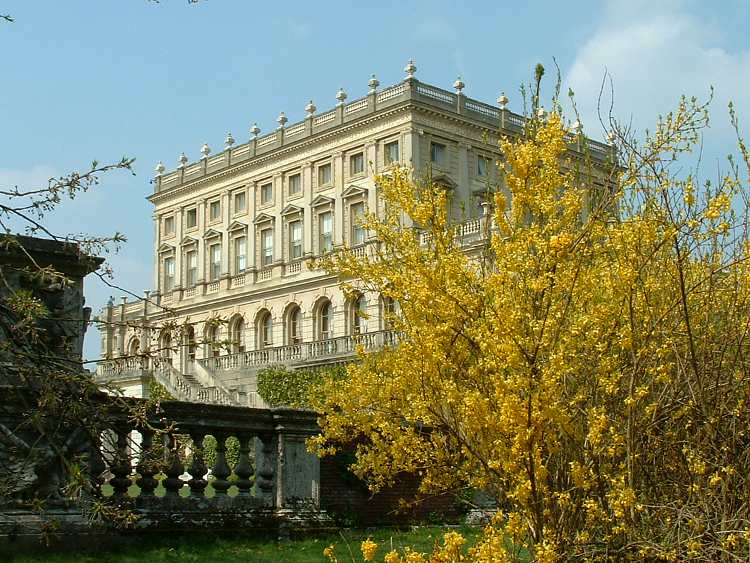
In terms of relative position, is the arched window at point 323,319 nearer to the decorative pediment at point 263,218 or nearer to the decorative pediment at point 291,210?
the decorative pediment at point 291,210

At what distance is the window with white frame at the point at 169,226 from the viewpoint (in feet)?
201

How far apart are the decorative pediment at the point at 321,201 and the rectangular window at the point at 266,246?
3.87 meters

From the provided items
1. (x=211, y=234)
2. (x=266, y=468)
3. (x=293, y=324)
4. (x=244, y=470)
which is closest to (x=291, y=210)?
(x=293, y=324)

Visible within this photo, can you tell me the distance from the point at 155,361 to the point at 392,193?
12.0 ft

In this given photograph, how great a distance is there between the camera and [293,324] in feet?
169

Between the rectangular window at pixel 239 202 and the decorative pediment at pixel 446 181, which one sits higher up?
the rectangular window at pixel 239 202

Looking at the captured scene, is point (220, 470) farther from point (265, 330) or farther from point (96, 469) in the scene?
point (265, 330)

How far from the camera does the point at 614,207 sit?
790cm

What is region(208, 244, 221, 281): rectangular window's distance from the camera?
57.5 m

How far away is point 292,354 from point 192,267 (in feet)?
54.0

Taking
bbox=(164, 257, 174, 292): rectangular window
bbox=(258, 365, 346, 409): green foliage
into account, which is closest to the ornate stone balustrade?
bbox=(258, 365, 346, 409): green foliage

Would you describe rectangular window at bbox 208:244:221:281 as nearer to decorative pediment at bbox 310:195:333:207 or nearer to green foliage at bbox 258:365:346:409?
decorative pediment at bbox 310:195:333:207

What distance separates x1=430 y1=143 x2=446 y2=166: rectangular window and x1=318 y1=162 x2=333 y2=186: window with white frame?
19.5ft

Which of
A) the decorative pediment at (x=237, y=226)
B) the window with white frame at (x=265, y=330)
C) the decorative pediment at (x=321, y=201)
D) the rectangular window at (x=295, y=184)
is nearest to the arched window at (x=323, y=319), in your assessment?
the window with white frame at (x=265, y=330)
